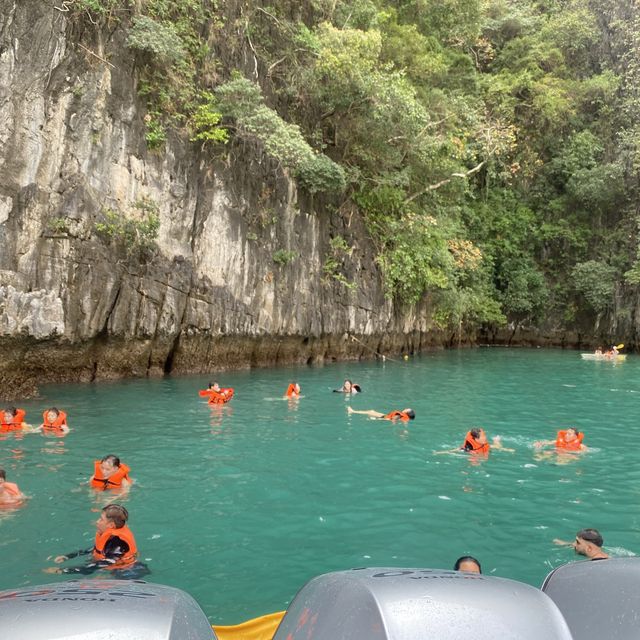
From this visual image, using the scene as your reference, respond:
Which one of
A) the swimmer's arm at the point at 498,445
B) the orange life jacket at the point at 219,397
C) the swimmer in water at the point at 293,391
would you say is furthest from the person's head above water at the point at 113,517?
the swimmer in water at the point at 293,391

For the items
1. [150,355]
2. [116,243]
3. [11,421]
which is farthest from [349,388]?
[11,421]

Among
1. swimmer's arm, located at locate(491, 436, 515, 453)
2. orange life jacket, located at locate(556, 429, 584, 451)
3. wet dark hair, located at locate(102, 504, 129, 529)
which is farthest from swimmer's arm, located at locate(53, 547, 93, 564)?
orange life jacket, located at locate(556, 429, 584, 451)

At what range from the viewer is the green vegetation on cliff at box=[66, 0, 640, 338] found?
21141mm

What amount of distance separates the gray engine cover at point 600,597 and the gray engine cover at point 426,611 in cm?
51

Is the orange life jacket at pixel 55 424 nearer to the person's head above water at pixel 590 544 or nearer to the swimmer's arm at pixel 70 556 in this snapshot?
the swimmer's arm at pixel 70 556

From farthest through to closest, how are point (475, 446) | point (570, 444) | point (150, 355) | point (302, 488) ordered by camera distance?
1. point (150, 355)
2. point (570, 444)
3. point (475, 446)
4. point (302, 488)

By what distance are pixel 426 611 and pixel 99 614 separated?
4.52ft

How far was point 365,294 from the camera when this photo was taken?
95.2 ft

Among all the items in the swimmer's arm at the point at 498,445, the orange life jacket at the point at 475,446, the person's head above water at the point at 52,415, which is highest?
the person's head above water at the point at 52,415

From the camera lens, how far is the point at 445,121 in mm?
30094

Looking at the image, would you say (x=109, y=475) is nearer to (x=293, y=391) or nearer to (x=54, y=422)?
(x=54, y=422)

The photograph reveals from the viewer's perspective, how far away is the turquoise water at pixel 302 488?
6938 mm

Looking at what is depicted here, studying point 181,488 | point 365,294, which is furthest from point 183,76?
point 181,488

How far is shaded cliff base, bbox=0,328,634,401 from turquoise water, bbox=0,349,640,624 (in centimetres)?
86
